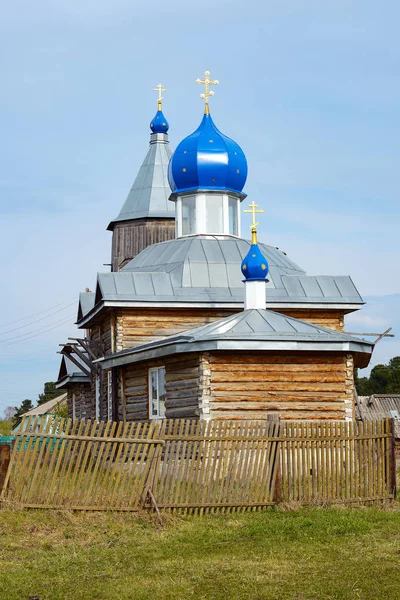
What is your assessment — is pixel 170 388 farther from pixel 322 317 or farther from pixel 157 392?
pixel 322 317

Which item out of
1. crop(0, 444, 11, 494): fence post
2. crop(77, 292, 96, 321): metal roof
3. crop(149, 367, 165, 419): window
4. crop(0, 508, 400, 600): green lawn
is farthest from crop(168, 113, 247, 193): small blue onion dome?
crop(0, 444, 11, 494): fence post

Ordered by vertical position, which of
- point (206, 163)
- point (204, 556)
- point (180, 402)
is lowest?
point (204, 556)

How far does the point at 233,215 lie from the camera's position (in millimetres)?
27844

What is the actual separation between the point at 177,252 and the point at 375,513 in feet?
42.9

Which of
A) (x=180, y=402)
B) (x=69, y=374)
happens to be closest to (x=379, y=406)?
(x=69, y=374)

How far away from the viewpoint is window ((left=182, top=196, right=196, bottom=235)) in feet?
90.5

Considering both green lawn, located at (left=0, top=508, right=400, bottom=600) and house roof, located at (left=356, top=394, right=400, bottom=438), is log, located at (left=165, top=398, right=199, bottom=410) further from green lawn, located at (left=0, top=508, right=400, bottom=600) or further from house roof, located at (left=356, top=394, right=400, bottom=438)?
house roof, located at (left=356, top=394, right=400, bottom=438)

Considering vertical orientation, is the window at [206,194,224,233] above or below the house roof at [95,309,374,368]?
above

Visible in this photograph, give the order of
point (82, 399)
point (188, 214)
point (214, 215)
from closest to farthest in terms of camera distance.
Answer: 1. point (214, 215)
2. point (188, 214)
3. point (82, 399)

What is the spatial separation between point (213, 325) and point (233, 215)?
25.4 feet

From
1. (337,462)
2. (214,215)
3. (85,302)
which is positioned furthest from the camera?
(85,302)

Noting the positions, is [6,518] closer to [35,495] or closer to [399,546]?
[35,495]

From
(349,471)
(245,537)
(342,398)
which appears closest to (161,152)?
(342,398)

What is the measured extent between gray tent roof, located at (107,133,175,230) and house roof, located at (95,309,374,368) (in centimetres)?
1992
